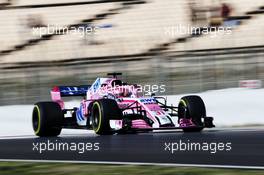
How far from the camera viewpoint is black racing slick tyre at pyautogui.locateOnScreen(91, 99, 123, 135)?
35.9 ft

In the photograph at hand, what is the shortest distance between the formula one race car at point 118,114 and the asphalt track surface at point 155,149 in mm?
220

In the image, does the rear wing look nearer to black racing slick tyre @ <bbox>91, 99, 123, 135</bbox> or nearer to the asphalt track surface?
the asphalt track surface

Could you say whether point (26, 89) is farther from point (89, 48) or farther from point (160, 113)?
point (89, 48)

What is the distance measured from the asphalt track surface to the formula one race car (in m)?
0.22

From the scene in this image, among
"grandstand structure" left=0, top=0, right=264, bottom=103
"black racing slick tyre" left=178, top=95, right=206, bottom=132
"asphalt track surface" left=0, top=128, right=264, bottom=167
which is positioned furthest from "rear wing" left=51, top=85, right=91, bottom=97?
"grandstand structure" left=0, top=0, right=264, bottom=103

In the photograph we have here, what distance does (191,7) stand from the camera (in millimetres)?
26406

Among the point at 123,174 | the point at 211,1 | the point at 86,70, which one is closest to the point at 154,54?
the point at 211,1

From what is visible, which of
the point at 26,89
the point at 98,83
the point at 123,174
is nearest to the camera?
the point at 123,174

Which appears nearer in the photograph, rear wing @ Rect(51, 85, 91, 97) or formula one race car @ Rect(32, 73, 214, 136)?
formula one race car @ Rect(32, 73, 214, 136)

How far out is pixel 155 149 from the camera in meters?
9.35

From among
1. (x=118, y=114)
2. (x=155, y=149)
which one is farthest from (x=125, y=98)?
(x=155, y=149)

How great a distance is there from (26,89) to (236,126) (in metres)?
5.94

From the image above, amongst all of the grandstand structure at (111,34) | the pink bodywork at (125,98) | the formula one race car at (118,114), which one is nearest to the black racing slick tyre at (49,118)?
the formula one race car at (118,114)

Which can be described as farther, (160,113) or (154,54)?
(154,54)
